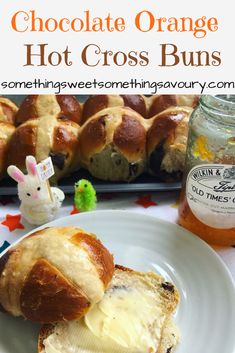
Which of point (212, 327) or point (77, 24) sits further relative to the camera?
point (77, 24)

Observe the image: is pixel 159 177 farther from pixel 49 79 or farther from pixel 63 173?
pixel 49 79

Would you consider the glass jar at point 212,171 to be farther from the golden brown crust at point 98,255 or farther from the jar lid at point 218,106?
the golden brown crust at point 98,255

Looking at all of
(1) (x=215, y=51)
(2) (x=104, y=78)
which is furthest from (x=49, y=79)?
(1) (x=215, y=51)

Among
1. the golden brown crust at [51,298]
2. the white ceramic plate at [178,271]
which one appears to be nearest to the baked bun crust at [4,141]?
the white ceramic plate at [178,271]

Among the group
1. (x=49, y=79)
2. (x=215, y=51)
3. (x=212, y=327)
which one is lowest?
(x=212, y=327)

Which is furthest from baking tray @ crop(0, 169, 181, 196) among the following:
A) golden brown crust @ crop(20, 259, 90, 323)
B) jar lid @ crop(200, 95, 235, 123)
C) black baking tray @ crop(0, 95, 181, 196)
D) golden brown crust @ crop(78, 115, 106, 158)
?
golden brown crust @ crop(20, 259, 90, 323)

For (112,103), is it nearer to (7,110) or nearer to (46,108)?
(46,108)

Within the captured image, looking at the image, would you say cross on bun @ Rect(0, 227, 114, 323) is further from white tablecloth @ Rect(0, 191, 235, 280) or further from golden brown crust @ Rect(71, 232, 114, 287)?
white tablecloth @ Rect(0, 191, 235, 280)
